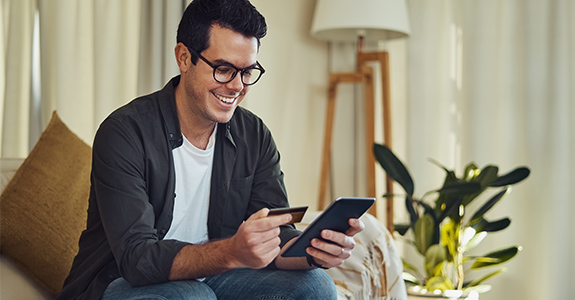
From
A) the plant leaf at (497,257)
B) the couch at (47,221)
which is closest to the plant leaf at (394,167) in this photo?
the plant leaf at (497,257)

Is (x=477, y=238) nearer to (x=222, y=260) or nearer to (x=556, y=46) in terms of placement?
(x=556, y=46)

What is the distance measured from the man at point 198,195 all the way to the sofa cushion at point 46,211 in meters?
0.22

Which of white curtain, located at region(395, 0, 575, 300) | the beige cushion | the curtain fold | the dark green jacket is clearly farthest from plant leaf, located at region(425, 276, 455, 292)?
the curtain fold

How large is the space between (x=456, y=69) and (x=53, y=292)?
2.37 metres

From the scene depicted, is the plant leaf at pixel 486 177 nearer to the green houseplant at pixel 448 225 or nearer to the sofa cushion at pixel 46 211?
the green houseplant at pixel 448 225

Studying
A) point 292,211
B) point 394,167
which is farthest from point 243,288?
point 394,167

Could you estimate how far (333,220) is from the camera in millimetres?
1270

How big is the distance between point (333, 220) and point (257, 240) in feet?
0.58

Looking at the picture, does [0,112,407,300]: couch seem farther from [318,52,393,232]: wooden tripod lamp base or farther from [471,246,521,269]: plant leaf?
[318,52,393,232]: wooden tripod lamp base

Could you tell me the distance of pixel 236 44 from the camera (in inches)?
56.5

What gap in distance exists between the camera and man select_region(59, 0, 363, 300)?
48.8 inches

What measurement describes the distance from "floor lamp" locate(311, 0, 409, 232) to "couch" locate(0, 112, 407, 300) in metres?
1.26

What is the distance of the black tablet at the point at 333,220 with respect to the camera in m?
1.22

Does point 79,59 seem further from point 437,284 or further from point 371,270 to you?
point 437,284
